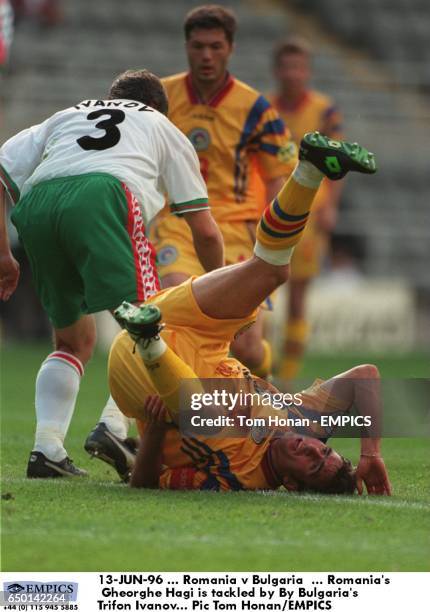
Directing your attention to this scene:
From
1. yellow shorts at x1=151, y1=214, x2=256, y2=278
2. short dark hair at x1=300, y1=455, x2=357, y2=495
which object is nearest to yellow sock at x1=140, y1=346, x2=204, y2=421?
short dark hair at x1=300, y1=455, x2=357, y2=495

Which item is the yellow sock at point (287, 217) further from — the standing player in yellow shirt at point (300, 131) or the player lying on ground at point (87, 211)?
the standing player in yellow shirt at point (300, 131)

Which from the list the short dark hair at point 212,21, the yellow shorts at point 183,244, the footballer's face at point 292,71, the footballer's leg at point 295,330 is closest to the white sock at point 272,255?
the yellow shorts at point 183,244

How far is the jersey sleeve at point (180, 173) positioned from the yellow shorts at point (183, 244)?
4.93 ft

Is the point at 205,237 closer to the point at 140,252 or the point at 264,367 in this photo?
the point at 140,252

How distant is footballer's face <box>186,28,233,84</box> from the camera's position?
729 centimetres

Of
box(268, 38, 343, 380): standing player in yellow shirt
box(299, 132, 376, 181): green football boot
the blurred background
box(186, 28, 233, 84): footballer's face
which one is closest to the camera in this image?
box(299, 132, 376, 181): green football boot

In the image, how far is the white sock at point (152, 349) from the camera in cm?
443

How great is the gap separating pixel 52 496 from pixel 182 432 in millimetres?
531

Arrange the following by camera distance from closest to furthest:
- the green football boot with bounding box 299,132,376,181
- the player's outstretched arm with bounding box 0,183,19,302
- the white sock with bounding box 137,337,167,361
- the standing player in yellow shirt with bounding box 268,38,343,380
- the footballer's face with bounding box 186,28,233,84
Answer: the white sock with bounding box 137,337,167,361
the green football boot with bounding box 299,132,376,181
the player's outstretched arm with bounding box 0,183,19,302
the footballer's face with bounding box 186,28,233,84
the standing player in yellow shirt with bounding box 268,38,343,380

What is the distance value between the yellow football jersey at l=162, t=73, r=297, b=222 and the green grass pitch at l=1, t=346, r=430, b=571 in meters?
2.44

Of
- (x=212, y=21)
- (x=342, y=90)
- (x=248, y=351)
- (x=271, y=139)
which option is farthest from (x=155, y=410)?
(x=342, y=90)

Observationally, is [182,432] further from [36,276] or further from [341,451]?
[341,451]

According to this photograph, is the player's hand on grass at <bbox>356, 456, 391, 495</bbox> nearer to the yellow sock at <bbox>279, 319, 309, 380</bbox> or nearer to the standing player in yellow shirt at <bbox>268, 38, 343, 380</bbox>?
the standing player in yellow shirt at <bbox>268, 38, 343, 380</bbox>

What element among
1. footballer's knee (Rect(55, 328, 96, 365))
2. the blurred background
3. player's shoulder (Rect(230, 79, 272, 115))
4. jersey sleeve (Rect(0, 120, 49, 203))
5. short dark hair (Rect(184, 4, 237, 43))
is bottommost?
footballer's knee (Rect(55, 328, 96, 365))
